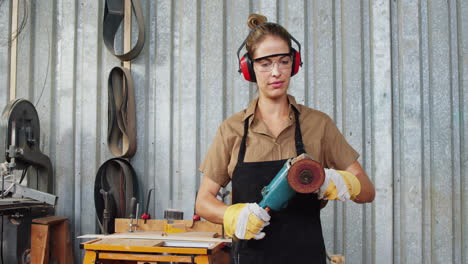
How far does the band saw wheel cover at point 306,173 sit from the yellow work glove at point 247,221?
0.16 metres

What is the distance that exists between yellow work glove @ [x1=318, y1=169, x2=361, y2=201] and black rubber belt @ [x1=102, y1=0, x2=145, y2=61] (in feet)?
6.78

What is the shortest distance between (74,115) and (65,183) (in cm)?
50

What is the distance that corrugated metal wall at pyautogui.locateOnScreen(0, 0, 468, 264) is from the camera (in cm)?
288

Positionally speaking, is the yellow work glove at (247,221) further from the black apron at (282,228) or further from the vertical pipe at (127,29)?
the vertical pipe at (127,29)

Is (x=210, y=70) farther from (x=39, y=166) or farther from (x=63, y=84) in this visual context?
(x=39, y=166)

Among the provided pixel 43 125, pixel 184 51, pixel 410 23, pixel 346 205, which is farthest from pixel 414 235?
pixel 43 125

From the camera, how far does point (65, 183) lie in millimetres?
3330

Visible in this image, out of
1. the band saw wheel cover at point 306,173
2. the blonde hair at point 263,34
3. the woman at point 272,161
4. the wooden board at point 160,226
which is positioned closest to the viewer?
the band saw wheel cover at point 306,173

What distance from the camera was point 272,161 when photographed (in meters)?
1.66

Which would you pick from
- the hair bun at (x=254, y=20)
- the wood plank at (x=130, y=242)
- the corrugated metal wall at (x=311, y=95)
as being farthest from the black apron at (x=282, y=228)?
the corrugated metal wall at (x=311, y=95)

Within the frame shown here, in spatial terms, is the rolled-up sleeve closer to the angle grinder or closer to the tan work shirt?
the tan work shirt

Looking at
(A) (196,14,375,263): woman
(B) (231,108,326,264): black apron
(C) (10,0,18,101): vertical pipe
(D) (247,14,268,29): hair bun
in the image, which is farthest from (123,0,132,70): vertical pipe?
(B) (231,108,326,264): black apron

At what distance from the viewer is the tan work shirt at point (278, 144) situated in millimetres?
1666

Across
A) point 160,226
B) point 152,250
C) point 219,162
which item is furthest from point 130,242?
point 219,162
